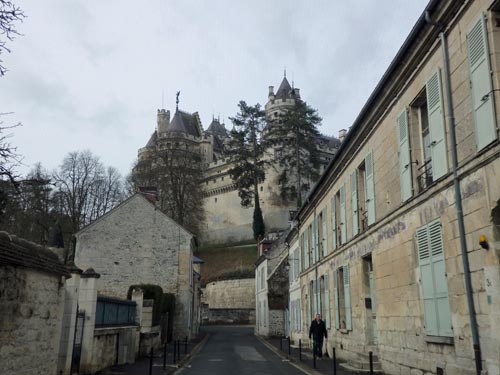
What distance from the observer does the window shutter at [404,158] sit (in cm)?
954

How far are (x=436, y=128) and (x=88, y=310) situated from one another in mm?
8533

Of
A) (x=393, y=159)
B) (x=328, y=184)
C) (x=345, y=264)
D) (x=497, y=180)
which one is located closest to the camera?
(x=497, y=180)

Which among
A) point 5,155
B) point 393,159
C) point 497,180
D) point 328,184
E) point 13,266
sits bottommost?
point 13,266

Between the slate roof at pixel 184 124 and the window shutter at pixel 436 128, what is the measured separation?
6811 centimetres

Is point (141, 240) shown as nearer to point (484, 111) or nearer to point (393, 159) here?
point (393, 159)

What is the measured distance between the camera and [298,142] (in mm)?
50781

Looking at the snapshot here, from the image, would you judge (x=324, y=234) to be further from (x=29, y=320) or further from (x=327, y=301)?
(x=29, y=320)

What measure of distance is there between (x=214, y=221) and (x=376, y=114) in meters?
Result: 60.3

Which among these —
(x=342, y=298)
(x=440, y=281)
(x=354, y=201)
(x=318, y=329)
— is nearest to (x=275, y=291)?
(x=318, y=329)

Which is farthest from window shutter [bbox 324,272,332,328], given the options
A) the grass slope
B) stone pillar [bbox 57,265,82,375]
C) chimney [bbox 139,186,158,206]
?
the grass slope

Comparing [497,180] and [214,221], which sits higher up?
[214,221]

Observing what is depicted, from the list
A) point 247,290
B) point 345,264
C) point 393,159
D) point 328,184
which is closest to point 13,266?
point 393,159

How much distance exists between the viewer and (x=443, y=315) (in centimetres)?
799

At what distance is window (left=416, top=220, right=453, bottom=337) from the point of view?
313 inches
